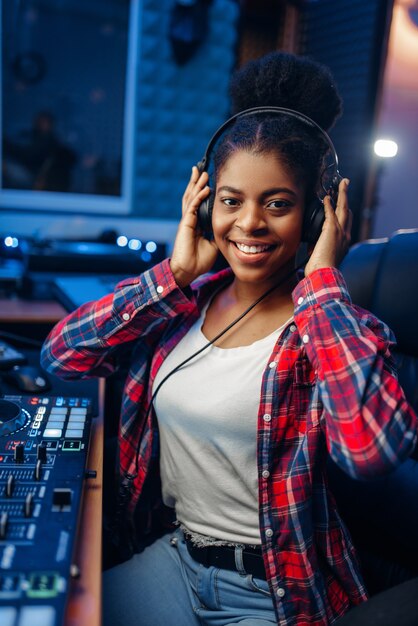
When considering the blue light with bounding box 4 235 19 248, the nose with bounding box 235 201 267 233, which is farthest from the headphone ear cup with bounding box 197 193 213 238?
the blue light with bounding box 4 235 19 248

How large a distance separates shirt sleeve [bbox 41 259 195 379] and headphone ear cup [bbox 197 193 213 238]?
0.10 metres

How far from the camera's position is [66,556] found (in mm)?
635

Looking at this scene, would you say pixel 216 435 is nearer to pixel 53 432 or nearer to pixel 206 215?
pixel 53 432

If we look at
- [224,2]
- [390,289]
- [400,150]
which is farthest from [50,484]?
[400,150]

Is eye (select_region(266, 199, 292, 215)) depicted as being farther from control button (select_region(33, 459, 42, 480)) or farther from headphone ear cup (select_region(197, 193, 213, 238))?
control button (select_region(33, 459, 42, 480))

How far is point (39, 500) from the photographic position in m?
0.73

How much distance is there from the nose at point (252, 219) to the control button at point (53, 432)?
Result: 0.45 m

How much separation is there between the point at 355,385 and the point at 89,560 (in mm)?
417

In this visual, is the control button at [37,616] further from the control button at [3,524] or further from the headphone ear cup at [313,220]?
the headphone ear cup at [313,220]

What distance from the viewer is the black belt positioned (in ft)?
3.10

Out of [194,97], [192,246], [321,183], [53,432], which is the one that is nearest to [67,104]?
[194,97]

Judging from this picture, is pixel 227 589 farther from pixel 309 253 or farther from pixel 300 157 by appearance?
pixel 300 157

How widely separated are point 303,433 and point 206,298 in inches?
14.0

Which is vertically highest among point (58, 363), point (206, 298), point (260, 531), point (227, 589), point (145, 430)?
point (206, 298)
